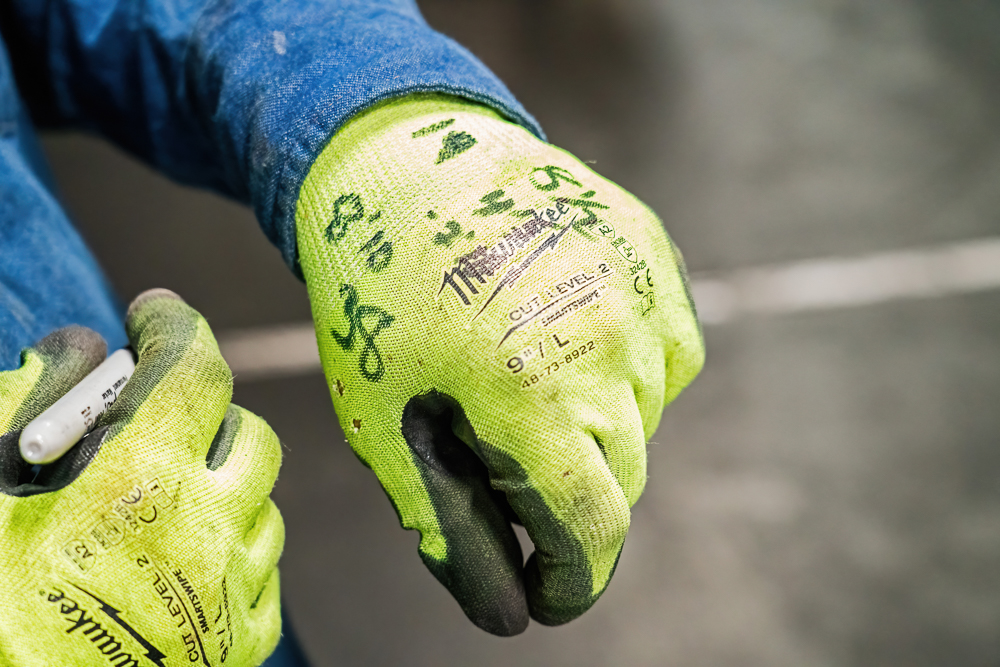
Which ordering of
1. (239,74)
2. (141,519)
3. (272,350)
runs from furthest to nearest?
(272,350) → (239,74) → (141,519)

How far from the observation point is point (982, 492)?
4.85 ft

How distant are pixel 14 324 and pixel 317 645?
3.30 feet

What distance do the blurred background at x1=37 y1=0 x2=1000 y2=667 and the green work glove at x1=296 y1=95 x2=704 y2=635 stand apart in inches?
35.8

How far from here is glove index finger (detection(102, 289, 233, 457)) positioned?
1.46ft

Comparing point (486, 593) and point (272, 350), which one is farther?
point (272, 350)

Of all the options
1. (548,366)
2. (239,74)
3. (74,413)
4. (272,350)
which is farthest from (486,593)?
(272,350)

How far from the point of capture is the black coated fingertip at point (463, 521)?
49 cm

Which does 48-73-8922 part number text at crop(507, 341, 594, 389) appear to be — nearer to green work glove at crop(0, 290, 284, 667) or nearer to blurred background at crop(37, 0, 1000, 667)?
green work glove at crop(0, 290, 284, 667)

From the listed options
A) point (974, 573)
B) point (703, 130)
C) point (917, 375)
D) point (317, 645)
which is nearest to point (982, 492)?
point (974, 573)

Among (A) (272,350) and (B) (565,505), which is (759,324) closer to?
(A) (272,350)

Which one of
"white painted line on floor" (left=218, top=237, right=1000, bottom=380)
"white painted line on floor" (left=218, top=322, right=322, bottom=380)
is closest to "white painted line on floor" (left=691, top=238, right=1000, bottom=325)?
"white painted line on floor" (left=218, top=237, right=1000, bottom=380)

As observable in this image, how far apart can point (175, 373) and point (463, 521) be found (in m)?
0.23

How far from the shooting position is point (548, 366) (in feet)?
1.51

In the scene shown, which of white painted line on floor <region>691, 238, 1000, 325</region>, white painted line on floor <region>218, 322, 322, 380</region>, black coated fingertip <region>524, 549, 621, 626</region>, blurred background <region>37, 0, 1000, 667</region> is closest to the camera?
black coated fingertip <region>524, 549, 621, 626</region>
